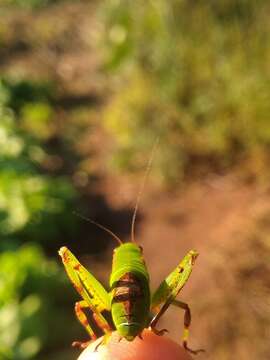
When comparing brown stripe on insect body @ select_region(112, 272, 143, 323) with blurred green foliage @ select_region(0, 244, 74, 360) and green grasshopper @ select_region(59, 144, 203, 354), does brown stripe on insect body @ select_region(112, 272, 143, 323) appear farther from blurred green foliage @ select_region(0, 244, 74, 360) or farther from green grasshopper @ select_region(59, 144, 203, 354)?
blurred green foliage @ select_region(0, 244, 74, 360)

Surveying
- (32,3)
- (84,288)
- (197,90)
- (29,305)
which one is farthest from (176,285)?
(32,3)

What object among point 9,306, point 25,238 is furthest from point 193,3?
point 9,306

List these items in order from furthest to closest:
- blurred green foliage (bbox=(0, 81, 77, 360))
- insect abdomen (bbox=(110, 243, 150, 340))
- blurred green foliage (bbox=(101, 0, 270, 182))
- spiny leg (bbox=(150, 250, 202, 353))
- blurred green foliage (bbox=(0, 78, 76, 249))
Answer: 1. blurred green foliage (bbox=(101, 0, 270, 182))
2. blurred green foliage (bbox=(0, 78, 76, 249))
3. blurred green foliage (bbox=(0, 81, 77, 360))
4. spiny leg (bbox=(150, 250, 202, 353))
5. insect abdomen (bbox=(110, 243, 150, 340))

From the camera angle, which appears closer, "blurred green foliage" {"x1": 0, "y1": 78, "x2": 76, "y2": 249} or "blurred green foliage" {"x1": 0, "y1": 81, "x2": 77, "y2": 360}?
"blurred green foliage" {"x1": 0, "y1": 81, "x2": 77, "y2": 360}

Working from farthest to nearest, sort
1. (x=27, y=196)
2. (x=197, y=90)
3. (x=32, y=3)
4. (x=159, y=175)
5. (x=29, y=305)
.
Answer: (x=32, y=3) < (x=197, y=90) < (x=159, y=175) < (x=27, y=196) < (x=29, y=305)

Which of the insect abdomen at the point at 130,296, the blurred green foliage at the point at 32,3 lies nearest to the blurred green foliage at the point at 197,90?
the insect abdomen at the point at 130,296

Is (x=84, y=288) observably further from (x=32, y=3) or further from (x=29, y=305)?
(x=32, y=3)

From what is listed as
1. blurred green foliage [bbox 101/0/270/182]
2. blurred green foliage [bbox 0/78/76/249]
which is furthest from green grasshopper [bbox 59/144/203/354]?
blurred green foliage [bbox 101/0/270/182]
